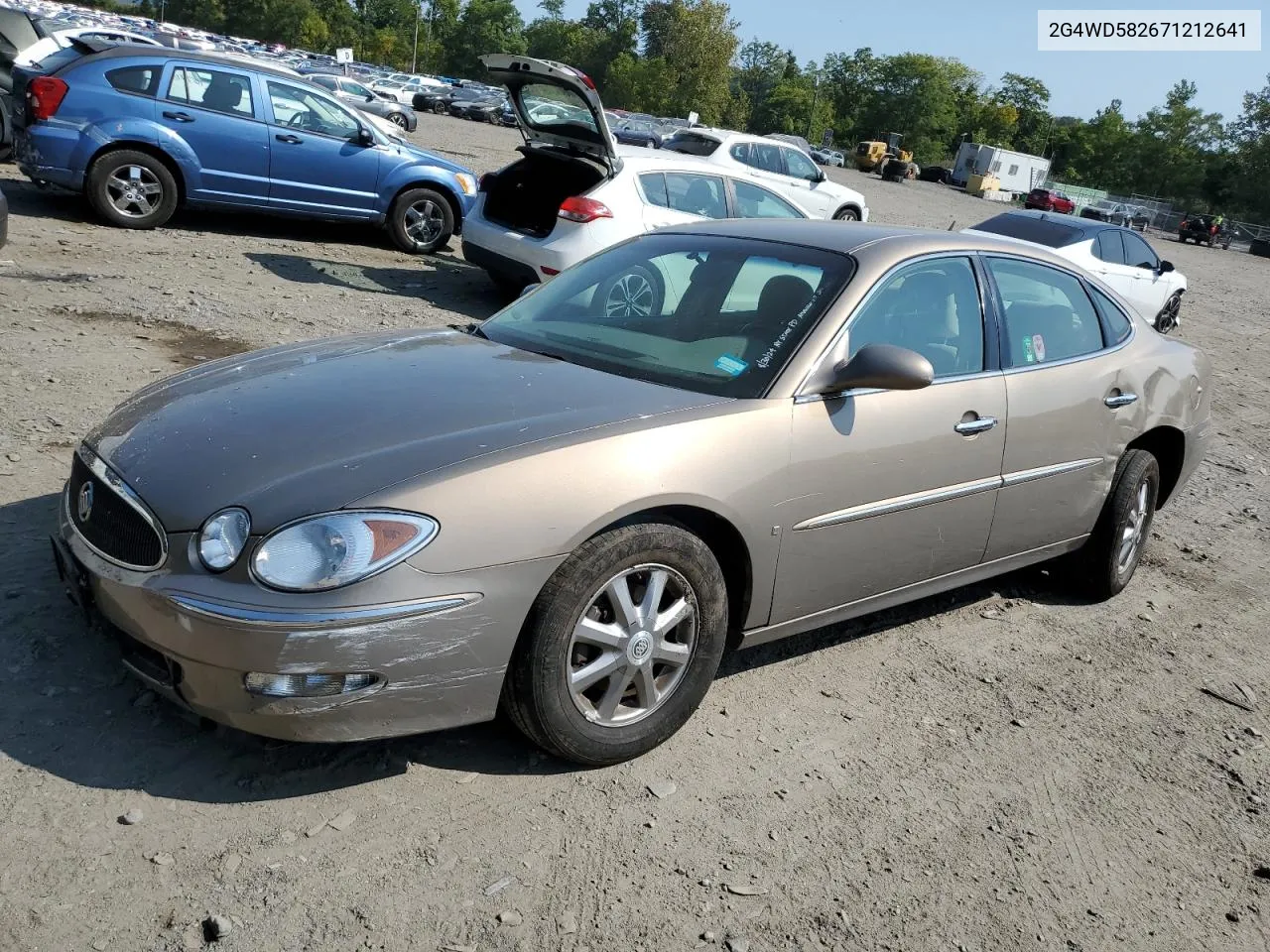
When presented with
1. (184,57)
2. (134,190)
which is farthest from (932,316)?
(184,57)

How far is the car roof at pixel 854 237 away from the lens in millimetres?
4164

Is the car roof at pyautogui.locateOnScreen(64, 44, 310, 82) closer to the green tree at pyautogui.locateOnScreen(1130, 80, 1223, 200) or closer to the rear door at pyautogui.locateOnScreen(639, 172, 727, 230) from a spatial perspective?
the rear door at pyautogui.locateOnScreen(639, 172, 727, 230)

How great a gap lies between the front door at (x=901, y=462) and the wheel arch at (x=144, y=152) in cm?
881

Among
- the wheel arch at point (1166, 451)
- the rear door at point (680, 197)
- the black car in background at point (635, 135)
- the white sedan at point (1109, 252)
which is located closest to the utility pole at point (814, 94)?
the black car in background at point (635, 135)

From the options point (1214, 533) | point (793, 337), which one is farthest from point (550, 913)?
point (1214, 533)

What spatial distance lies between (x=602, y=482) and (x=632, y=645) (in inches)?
19.5

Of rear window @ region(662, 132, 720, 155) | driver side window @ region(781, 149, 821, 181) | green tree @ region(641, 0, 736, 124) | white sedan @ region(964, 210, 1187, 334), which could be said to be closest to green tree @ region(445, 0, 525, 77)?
green tree @ region(641, 0, 736, 124)

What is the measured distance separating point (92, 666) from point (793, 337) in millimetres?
2443

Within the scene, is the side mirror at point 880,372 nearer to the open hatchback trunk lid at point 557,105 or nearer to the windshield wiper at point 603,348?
the windshield wiper at point 603,348

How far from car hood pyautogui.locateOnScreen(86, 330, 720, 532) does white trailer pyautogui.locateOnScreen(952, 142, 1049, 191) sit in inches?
2678

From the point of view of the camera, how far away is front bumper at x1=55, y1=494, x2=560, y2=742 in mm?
2732

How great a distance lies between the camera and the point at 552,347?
403cm

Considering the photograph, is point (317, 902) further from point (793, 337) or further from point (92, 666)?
point (793, 337)

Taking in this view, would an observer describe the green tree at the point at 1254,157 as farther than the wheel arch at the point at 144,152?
Yes
